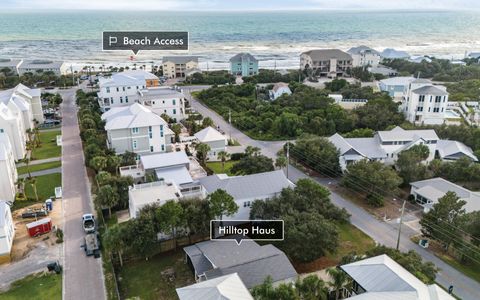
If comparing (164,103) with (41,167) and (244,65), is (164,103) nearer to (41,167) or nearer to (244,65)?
(41,167)

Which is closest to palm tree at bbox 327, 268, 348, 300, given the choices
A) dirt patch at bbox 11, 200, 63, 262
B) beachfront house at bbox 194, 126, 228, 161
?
dirt patch at bbox 11, 200, 63, 262

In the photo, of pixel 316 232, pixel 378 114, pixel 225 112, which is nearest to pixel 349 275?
pixel 316 232

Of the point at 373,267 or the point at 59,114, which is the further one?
the point at 59,114

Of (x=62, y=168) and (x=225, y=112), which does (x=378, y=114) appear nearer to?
(x=225, y=112)

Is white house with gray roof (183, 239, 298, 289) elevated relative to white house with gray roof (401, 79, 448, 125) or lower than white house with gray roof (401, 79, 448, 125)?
lower

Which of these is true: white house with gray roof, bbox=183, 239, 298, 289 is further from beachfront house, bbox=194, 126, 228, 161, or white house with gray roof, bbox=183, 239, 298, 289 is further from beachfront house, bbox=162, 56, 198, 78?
beachfront house, bbox=162, 56, 198, 78

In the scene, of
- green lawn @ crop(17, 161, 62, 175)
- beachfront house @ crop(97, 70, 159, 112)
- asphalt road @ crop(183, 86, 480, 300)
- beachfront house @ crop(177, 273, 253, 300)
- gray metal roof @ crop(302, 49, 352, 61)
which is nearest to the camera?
beachfront house @ crop(177, 273, 253, 300)
